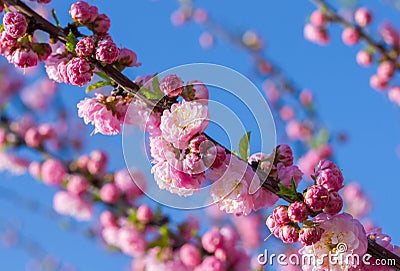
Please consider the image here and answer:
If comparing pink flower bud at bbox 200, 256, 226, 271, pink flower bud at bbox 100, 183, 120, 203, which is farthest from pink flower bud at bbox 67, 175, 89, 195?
pink flower bud at bbox 200, 256, 226, 271

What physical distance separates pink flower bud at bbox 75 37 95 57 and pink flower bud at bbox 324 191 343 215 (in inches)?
38.9

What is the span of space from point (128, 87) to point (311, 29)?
3.75 meters

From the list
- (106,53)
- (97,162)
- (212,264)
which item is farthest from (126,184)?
(106,53)

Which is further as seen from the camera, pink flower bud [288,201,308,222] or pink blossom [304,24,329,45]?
pink blossom [304,24,329,45]

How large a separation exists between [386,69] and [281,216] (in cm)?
310

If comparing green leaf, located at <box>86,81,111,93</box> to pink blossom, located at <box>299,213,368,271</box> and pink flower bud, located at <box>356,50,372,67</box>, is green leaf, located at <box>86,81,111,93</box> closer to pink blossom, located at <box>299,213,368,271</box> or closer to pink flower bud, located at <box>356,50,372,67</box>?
pink blossom, located at <box>299,213,368,271</box>

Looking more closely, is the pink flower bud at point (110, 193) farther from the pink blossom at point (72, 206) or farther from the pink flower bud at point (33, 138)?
the pink flower bud at point (33, 138)

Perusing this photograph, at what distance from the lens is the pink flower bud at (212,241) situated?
3.57 m

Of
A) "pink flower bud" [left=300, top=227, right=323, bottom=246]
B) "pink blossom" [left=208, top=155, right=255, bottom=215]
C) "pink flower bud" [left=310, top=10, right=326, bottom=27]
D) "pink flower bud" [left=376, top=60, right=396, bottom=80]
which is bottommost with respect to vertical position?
"pink flower bud" [left=300, top=227, right=323, bottom=246]

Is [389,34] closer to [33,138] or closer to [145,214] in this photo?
[145,214]

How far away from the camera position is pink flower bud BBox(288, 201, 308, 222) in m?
1.81

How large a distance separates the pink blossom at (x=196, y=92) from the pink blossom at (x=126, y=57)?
1.00 feet

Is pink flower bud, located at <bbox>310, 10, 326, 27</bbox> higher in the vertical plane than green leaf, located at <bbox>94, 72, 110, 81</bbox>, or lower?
higher

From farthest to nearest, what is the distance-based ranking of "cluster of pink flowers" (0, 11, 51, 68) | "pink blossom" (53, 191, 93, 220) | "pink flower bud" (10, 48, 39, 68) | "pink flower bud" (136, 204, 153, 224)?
1. "pink blossom" (53, 191, 93, 220)
2. "pink flower bud" (136, 204, 153, 224)
3. "pink flower bud" (10, 48, 39, 68)
4. "cluster of pink flowers" (0, 11, 51, 68)
